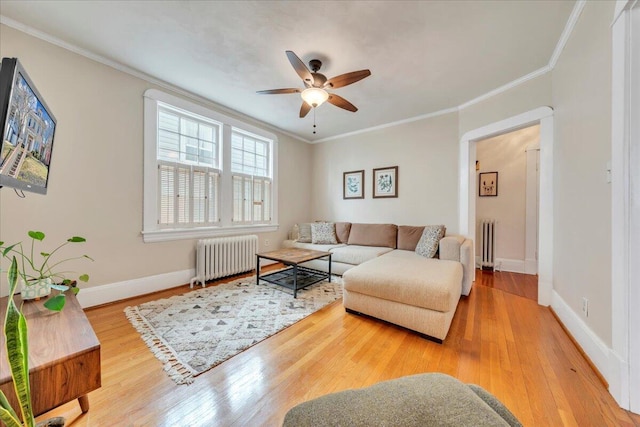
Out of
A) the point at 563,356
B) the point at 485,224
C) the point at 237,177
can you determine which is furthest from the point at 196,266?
the point at 485,224

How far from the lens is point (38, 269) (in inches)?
84.9

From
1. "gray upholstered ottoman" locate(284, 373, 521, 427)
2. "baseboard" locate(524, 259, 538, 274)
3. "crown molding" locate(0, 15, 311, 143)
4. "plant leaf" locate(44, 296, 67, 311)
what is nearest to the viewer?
"gray upholstered ottoman" locate(284, 373, 521, 427)

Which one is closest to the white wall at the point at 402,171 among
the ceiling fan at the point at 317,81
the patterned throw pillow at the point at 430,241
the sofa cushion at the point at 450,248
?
the patterned throw pillow at the point at 430,241

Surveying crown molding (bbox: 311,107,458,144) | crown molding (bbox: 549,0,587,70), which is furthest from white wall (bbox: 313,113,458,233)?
crown molding (bbox: 549,0,587,70)

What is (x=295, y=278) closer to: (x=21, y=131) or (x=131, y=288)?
(x=131, y=288)

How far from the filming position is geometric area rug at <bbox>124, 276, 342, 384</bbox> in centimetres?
171

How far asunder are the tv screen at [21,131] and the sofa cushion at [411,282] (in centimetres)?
234

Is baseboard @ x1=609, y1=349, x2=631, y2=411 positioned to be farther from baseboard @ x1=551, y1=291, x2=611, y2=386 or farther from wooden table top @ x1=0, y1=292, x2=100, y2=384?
wooden table top @ x1=0, y1=292, x2=100, y2=384

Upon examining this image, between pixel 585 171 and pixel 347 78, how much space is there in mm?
2036

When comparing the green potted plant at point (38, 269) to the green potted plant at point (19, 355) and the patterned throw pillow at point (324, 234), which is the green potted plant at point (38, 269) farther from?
the patterned throw pillow at point (324, 234)

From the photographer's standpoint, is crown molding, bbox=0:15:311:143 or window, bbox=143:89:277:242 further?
window, bbox=143:89:277:242

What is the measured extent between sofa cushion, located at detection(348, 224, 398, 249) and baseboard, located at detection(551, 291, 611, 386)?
2064 mm

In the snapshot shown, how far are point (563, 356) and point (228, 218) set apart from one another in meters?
3.92

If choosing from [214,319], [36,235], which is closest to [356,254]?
[214,319]
